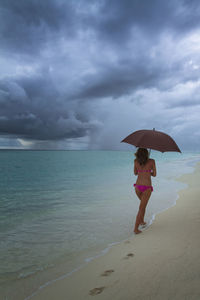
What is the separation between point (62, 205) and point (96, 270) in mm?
7164

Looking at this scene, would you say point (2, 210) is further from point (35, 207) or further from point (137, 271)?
point (137, 271)

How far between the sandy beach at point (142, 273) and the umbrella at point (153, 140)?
229 cm

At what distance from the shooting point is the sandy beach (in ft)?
9.82

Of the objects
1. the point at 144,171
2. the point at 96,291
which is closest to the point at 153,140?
the point at 144,171

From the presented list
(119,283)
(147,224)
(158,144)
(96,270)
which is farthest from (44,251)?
(158,144)

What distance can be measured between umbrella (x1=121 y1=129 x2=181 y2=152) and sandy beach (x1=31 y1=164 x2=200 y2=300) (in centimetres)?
229

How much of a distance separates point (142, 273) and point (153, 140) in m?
3.07

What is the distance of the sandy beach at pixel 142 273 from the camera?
118 inches

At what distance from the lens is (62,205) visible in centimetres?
1086

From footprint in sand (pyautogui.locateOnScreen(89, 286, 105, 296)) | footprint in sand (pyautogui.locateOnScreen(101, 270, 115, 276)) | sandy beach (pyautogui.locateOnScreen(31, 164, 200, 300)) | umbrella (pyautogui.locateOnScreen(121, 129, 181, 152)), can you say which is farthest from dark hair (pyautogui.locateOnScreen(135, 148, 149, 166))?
footprint in sand (pyautogui.locateOnScreen(89, 286, 105, 296))

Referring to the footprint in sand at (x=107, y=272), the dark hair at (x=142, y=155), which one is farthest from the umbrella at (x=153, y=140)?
the footprint in sand at (x=107, y=272)

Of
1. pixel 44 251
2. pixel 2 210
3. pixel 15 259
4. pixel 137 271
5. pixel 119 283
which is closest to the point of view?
pixel 119 283

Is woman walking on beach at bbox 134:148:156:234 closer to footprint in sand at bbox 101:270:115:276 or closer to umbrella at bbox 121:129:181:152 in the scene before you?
umbrella at bbox 121:129:181:152

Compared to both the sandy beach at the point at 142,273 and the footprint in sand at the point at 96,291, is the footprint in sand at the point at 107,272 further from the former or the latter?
the footprint in sand at the point at 96,291
